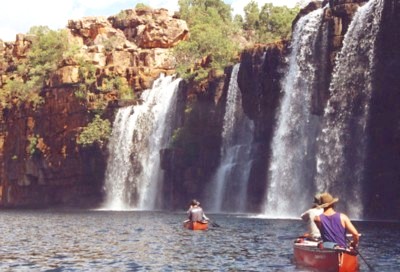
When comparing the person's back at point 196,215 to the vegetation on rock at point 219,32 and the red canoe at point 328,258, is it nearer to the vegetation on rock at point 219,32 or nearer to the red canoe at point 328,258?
the red canoe at point 328,258

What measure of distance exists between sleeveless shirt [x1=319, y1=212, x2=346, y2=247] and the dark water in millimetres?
3609

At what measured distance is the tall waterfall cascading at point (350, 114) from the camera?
56219 mm

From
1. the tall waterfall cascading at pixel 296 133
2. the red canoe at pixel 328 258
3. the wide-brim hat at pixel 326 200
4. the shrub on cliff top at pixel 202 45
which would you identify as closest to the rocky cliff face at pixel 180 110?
the tall waterfall cascading at pixel 296 133

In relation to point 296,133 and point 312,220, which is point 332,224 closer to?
point 312,220

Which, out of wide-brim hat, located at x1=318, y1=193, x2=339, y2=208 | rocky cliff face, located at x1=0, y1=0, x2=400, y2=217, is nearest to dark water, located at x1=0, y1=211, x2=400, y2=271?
wide-brim hat, located at x1=318, y1=193, x2=339, y2=208

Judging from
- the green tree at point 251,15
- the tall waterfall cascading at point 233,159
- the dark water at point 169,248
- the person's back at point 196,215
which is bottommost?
the dark water at point 169,248

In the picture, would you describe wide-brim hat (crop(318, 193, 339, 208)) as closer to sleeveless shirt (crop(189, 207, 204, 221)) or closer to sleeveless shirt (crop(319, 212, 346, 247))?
sleeveless shirt (crop(319, 212, 346, 247))

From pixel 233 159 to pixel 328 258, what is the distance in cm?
5526

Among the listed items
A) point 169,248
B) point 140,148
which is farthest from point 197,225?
point 140,148

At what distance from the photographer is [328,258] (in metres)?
21.8

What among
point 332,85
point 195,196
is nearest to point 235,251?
point 332,85

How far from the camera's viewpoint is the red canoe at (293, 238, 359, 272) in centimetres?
2131

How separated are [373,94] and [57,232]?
26791 mm

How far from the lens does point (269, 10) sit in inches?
5320
